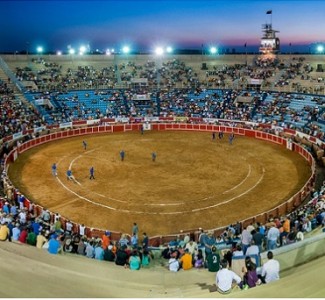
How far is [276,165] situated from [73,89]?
38000 millimetres

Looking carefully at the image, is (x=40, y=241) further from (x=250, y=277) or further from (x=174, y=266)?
(x=250, y=277)

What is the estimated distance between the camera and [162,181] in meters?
32.9

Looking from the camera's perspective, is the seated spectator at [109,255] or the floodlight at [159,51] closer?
the seated spectator at [109,255]

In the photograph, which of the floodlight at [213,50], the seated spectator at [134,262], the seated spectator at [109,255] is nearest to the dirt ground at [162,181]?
the seated spectator at [109,255]

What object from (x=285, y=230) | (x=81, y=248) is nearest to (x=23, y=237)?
(x=81, y=248)

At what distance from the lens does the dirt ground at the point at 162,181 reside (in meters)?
26.4

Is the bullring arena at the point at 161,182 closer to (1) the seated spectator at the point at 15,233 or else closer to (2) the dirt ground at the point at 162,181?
(2) the dirt ground at the point at 162,181

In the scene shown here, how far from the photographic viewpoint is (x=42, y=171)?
36062 millimetres

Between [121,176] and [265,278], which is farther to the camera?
→ [121,176]

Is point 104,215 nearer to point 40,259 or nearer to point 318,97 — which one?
point 40,259

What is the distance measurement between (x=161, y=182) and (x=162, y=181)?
0.79ft

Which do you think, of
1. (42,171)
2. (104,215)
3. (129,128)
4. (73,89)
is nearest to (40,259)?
(104,215)

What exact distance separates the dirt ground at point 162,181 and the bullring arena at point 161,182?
10 centimetres

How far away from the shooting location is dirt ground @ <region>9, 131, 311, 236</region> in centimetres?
2636
